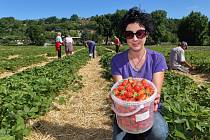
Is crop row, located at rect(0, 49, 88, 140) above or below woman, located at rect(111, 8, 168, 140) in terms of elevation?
below

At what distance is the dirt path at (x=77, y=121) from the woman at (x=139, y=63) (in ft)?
5.09

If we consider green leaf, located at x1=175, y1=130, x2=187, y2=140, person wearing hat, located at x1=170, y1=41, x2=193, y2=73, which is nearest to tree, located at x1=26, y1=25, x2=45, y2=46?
person wearing hat, located at x1=170, y1=41, x2=193, y2=73

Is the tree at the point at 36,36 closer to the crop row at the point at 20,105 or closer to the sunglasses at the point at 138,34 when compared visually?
the crop row at the point at 20,105

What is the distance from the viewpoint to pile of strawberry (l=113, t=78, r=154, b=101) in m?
3.28

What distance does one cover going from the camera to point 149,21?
12.9ft

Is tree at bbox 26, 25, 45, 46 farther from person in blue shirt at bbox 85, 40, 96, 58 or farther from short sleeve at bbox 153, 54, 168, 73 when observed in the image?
short sleeve at bbox 153, 54, 168, 73

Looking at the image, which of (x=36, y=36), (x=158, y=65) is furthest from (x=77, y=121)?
(x=36, y=36)

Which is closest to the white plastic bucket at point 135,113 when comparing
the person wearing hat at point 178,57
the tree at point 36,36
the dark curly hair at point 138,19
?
the dark curly hair at point 138,19

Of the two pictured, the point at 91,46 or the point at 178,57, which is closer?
the point at 178,57

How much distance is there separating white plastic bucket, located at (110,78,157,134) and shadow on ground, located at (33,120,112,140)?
1907 millimetres

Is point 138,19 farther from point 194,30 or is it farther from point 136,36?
point 194,30

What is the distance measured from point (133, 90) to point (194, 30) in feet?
270

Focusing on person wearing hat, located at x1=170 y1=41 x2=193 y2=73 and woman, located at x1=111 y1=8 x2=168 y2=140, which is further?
person wearing hat, located at x1=170 y1=41 x2=193 y2=73

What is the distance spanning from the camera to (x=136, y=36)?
3834mm
